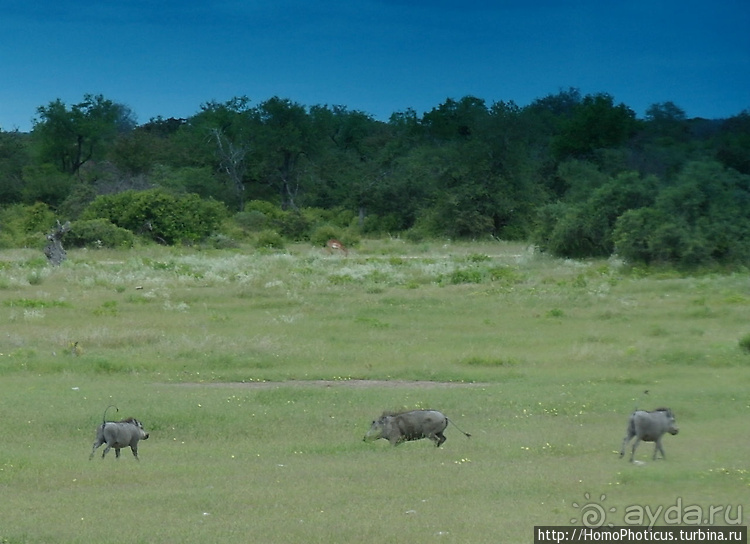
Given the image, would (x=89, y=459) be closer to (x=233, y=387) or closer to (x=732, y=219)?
(x=233, y=387)

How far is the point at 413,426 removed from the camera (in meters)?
11.1

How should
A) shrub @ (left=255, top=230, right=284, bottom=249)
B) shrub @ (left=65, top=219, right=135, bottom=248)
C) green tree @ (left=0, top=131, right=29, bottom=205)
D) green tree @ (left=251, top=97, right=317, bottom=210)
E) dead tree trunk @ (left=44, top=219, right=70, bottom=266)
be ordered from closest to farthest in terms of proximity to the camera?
dead tree trunk @ (left=44, top=219, right=70, bottom=266) → shrub @ (left=65, top=219, right=135, bottom=248) → shrub @ (left=255, top=230, right=284, bottom=249) → green tree @ (left=0, top=131, right=29, bottom=205) → green tree @ (left=251, top=97, right=317, bottom=210)

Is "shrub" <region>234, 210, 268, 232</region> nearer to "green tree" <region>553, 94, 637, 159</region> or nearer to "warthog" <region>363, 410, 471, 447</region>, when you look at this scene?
"green tree" <region>553, 94, 637, 159</region>

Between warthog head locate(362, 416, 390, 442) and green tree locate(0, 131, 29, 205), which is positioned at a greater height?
green tree locate(0, 131, 29, 205)

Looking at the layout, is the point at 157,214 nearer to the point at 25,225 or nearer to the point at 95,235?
the point at 95,235

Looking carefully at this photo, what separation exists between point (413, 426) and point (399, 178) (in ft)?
171

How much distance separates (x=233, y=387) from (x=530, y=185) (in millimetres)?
44096

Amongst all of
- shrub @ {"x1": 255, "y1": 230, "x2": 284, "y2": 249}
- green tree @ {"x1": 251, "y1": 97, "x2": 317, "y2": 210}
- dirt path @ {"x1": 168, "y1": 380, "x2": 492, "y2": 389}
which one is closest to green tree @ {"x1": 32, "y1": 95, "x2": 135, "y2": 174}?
green tree @ {"x1": 251, "y1": 97, "x2": 317, "y2": 210}

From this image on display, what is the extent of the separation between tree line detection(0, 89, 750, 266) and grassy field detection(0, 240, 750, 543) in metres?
10.4

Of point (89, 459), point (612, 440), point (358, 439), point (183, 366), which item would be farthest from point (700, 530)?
point (183, 366)

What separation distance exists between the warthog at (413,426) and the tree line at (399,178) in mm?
25676

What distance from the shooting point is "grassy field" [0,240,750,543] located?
8.41 meters

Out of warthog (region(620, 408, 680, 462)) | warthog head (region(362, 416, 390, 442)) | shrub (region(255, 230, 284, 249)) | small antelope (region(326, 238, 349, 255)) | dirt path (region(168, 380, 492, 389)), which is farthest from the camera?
shrub (region(255, 230, 284, 249))

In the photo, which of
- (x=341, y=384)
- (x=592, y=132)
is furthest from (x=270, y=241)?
(x=341, y=384)
